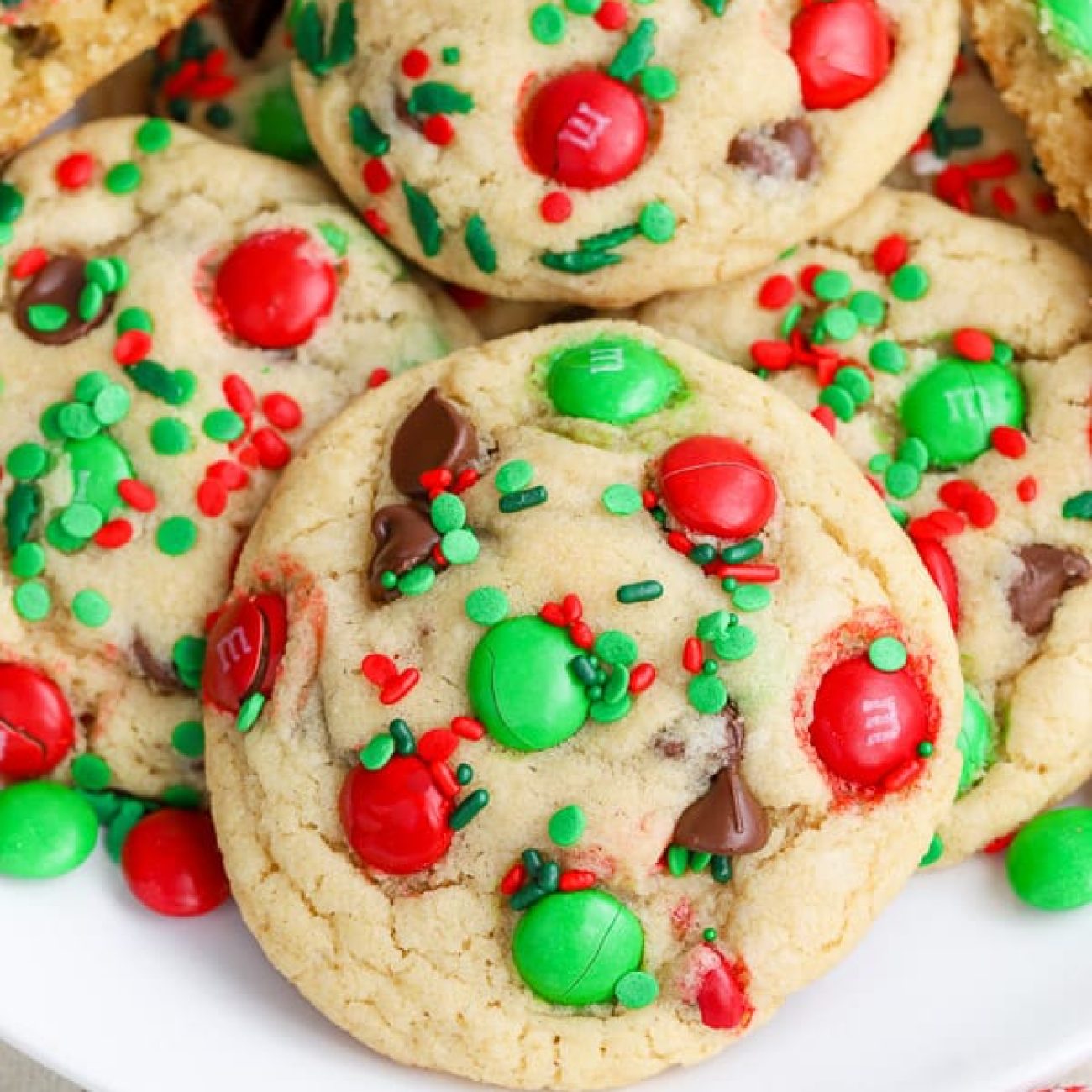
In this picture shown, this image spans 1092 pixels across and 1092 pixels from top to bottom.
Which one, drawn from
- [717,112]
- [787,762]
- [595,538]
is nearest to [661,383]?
[595,538]

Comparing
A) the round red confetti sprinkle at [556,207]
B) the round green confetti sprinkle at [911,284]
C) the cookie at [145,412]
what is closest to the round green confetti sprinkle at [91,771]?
the cookie at [145,412]

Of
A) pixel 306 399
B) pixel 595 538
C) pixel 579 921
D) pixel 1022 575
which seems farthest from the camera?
pixel 306 399

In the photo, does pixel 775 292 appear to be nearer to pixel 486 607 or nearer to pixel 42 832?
pixel 486 607

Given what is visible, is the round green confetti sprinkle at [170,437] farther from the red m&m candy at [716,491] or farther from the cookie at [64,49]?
the red m&m candy at [716,491]

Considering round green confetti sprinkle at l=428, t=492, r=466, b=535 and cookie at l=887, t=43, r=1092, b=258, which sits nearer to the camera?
round green confetti sprinkle at l=428, t=492, r=466, b=535

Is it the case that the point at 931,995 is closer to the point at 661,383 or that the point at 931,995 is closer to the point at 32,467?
the point at 661,383

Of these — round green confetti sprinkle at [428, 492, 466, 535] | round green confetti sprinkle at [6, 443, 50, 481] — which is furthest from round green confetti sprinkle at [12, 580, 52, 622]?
round green confetti sprinkle at [428, 492, 466, 535]

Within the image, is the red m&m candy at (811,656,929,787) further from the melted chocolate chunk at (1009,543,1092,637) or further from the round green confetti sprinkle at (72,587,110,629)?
the round green confetti sprinkle at (72,587,110,629)

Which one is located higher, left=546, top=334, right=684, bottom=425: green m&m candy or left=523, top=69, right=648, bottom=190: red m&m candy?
left=523, top=69, right=648, bottom=190: red m&m candy
